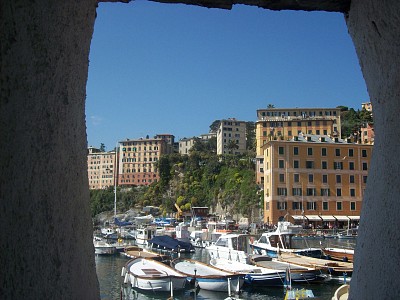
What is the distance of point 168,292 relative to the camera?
23.8 meters

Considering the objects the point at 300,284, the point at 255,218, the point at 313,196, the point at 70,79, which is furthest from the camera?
the point at 255,218

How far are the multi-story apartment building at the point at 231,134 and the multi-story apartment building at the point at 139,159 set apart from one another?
22.5 metres

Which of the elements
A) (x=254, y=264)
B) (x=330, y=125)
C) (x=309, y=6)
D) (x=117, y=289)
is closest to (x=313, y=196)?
(x=330, y=125)

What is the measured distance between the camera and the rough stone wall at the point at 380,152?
9.73 feet

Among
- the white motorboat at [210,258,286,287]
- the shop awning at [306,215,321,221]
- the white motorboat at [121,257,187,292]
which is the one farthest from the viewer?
the shop awning at [306,215,321,221]

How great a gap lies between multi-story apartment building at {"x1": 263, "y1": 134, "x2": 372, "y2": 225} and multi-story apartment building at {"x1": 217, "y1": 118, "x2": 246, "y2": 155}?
232 ft

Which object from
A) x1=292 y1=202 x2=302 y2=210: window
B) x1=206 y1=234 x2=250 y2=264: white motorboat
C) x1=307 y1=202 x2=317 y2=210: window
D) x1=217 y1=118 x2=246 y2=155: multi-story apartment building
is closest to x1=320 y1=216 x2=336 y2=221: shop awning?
x1=307 y1=202 x2=317 y2=210: window

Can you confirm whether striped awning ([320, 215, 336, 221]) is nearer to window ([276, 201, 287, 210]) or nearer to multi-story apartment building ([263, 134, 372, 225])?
multi-story apartment building ([263, 134, 372, 225])

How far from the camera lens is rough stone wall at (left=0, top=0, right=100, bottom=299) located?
221cm

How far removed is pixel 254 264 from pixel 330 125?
6798cm

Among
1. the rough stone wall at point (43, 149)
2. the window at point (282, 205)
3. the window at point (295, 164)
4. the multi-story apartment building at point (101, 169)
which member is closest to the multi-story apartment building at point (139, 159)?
the multi-story apartment building at point (101, 169)

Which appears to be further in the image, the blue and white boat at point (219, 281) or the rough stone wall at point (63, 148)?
the blue and white boat at point (219, 281)

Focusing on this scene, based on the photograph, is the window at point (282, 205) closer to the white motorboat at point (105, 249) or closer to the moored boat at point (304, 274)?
the white motorboat at point (105, 249)

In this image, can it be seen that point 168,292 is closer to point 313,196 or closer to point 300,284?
point 300,284
